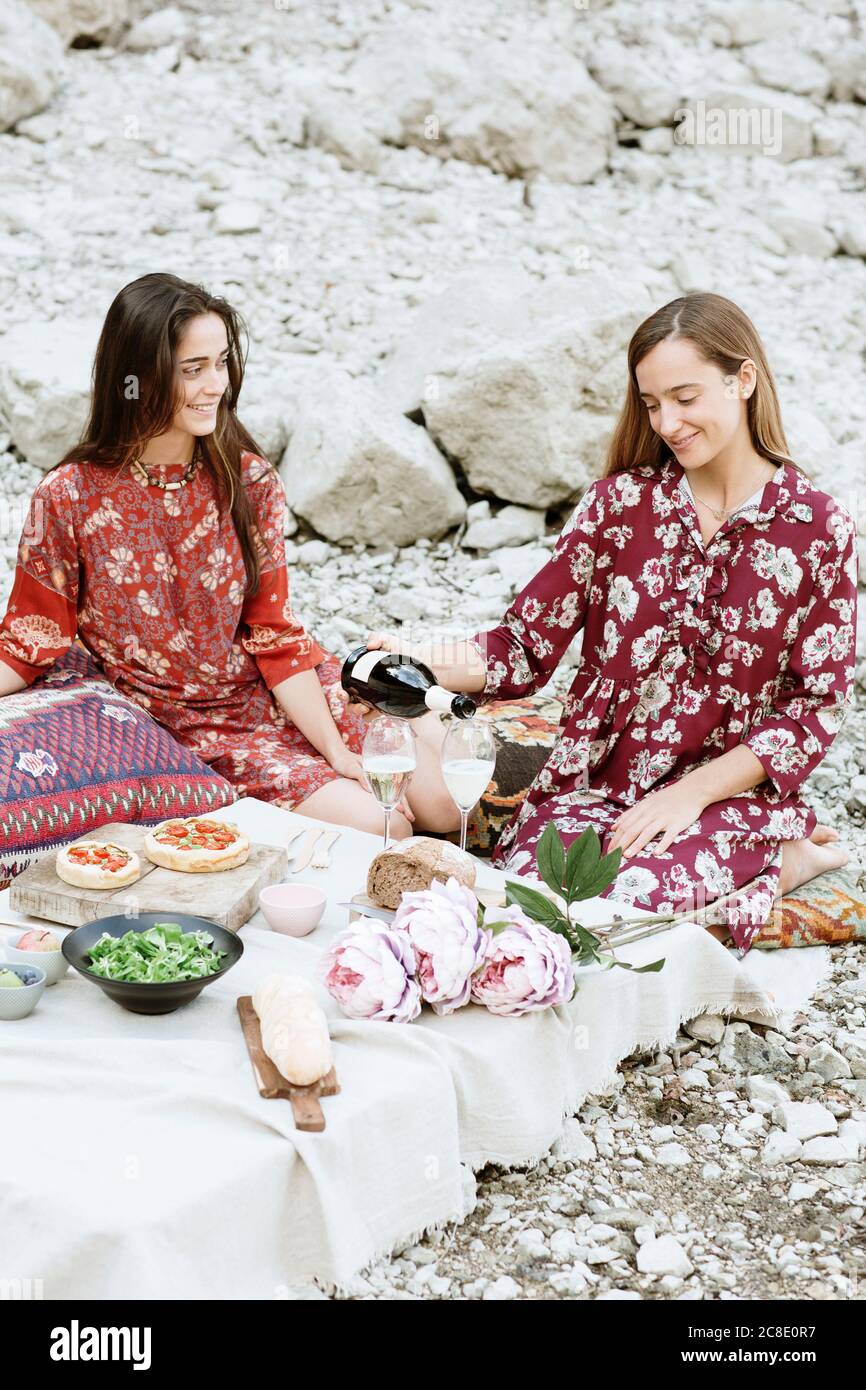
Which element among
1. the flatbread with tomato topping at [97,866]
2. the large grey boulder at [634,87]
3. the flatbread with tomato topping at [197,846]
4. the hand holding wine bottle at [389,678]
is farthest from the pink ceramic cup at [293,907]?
the large grey boulder at [634,87]

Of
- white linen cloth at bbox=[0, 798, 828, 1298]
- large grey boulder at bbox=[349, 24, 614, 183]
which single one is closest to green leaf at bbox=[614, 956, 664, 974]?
white linen cloth at bbox=[0, 798, 828, 1298]

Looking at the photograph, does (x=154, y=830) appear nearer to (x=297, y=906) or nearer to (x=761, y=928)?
(x=297, y=906)

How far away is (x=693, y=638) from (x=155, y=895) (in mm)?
1626

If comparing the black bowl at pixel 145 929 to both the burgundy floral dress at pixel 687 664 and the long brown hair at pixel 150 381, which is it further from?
the long brown hair at pixel 150 381

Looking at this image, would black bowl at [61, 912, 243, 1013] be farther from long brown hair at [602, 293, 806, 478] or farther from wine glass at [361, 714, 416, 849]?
long brown hair at [602, 293, 806, 478]

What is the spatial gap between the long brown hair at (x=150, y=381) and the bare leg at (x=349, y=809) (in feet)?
2.88

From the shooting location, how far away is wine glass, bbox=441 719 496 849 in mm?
2961

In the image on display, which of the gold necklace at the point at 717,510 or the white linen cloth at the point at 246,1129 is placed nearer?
the white linen cloth at the point at 246,1129

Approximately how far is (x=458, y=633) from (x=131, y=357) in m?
2.47

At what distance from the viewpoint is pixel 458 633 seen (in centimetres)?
623

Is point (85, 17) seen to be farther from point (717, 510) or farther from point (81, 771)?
point (717, 510)

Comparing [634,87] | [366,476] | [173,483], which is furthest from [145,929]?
[634,87]

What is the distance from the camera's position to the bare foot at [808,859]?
4.04 m

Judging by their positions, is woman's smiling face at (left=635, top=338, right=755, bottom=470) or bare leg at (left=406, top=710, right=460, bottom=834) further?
bare leg at (left=406, top=710, right=460, bottom=834)
